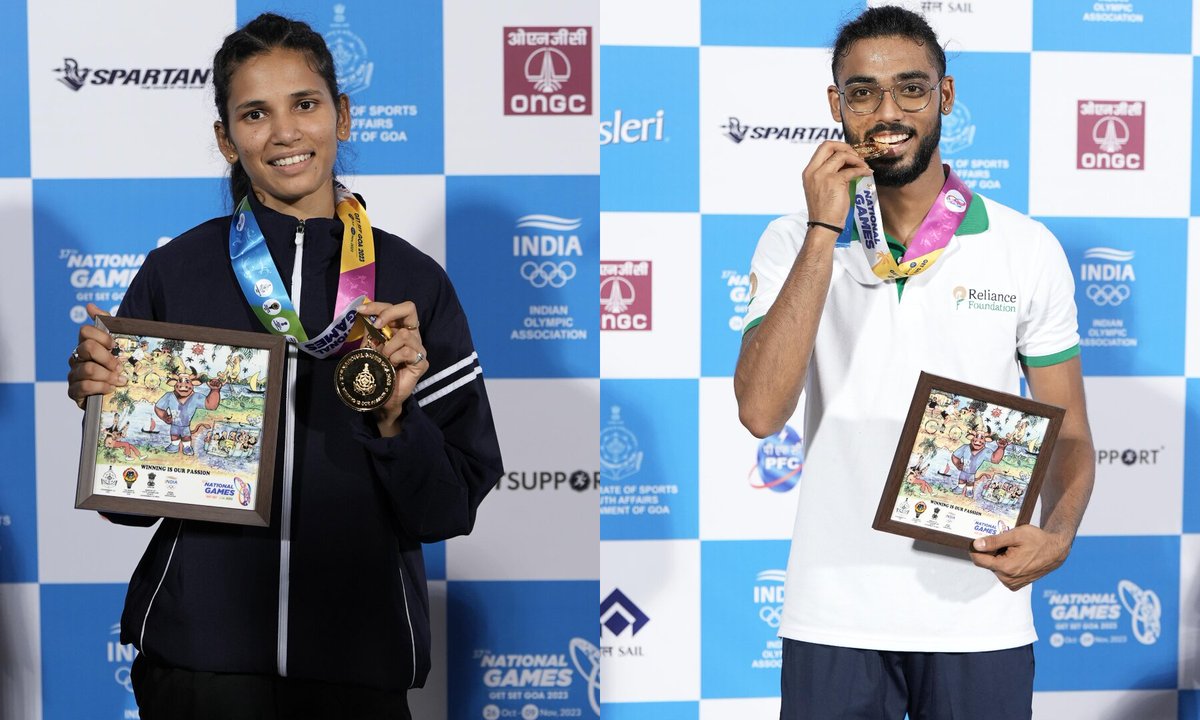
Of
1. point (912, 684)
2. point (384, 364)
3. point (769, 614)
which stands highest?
point (384, 364)

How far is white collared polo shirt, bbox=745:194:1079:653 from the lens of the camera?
2.04 metres

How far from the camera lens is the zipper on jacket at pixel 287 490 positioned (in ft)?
6.18

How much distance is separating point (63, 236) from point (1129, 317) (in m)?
3.29

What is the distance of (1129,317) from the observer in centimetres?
355

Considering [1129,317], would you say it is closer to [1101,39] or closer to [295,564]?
[1101,39]

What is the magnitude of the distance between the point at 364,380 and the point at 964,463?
3.51 feet

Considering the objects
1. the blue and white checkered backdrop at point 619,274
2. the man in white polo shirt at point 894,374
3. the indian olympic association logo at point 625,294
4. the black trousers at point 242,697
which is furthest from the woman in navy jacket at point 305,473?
the indian olympic association logo at point 625,294

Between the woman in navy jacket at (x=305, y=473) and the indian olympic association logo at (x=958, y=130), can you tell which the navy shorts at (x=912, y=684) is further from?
the indian olympic association logo at (x=958, y=130)

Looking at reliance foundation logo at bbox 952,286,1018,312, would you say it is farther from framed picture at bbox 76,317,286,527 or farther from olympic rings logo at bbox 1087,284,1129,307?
olympic rings logo at bbox 1087,284,1129,307

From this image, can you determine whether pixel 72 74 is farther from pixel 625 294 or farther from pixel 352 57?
pixel 625 294

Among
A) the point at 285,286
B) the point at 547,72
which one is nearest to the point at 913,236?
the point at 285,286

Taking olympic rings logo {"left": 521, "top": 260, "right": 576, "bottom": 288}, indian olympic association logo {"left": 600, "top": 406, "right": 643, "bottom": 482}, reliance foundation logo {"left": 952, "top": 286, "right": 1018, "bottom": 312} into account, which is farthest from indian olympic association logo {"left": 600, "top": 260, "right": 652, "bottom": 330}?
reliance foundation logo {"left": 952, "top": 286, "right": 1018, "bottom": 312}

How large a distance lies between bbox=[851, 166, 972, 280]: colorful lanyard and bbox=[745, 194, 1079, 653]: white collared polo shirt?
1.2 inches

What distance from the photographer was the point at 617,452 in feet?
11.4
